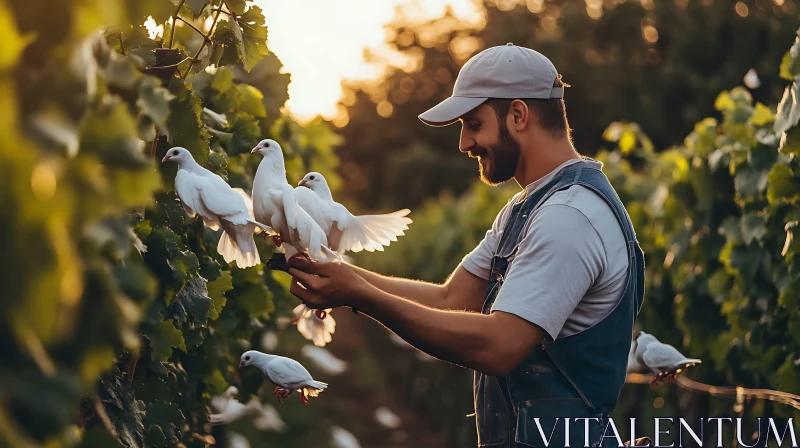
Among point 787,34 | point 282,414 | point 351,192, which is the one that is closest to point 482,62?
point 282,414

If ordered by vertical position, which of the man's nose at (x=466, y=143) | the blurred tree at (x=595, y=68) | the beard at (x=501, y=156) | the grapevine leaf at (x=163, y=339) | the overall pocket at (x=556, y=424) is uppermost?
the blurred tree at (x=595, y=68)

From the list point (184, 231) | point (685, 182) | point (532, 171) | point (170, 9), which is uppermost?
point (685, 182)

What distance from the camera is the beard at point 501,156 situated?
3783mm

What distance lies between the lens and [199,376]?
177 inches

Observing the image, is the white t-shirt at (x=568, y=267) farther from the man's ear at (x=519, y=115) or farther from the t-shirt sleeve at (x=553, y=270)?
the man's ear at (x=519, y=115)

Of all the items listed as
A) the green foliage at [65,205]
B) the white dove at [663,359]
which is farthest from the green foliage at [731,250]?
the green foliage at [65,205]

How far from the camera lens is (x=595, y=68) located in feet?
185

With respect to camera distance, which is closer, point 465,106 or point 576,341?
point 576,341

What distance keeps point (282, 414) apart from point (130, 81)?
37.1ft

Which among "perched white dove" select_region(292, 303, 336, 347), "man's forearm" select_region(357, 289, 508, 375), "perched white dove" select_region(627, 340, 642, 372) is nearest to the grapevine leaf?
"man's forearm" select_region(357, 289, 508, 375)

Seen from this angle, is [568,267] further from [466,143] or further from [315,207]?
[315,207]

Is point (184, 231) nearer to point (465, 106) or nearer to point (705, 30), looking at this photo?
point (465, 106)

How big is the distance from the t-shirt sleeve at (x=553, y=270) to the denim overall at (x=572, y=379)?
0.19 m

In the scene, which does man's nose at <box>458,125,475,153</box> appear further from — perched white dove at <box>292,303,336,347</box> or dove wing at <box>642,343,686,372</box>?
dove wing at <box>642,343,686,372</box>
